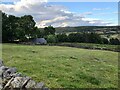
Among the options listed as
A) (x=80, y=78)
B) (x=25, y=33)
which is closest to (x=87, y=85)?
(x=80, y=78)

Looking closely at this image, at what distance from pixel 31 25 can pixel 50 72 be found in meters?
60.4

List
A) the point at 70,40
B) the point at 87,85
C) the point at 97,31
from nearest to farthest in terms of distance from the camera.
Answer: the point at 87,85 → the point at 70,40 → the point at 97,31

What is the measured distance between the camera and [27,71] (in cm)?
2108

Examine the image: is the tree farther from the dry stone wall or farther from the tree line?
the dry stone wall

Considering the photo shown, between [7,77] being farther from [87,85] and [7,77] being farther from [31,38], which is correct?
[31,38]

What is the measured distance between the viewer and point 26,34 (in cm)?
7825

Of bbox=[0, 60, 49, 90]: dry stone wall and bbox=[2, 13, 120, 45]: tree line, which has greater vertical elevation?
bbox=[2, 13, 120, 45]: tree line

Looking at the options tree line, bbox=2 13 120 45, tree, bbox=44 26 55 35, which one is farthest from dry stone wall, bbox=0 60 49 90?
tree, bbox=44 26 55 35

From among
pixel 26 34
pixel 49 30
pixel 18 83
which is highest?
pixel 49 30

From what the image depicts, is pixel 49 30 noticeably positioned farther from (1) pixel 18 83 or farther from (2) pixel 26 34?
(1) pixel 18 83

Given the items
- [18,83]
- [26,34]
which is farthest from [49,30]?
[18,83]

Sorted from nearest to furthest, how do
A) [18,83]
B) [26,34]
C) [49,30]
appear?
[18,83] → [26,34] → [49,30]

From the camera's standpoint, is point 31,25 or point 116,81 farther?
point 31,25

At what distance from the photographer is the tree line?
236ft
